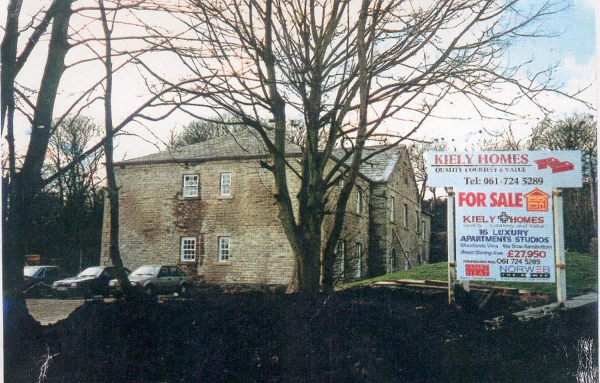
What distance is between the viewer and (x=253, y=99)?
25.7 feet

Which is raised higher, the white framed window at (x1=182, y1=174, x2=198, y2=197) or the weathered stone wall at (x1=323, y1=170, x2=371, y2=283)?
the white framed window at (x1=182, y1=174, x2=198, y2=197)

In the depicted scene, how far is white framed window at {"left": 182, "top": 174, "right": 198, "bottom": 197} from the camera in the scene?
759 cm

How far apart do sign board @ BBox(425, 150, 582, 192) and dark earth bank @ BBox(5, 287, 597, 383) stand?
1524 mm

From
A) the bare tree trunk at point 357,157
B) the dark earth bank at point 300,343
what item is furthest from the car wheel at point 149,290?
the bare tree trunk at point 357,157

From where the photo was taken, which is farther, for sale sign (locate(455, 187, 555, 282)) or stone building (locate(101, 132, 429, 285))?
stone building (locate(101, 132, 429, 285))

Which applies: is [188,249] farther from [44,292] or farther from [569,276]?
[569,276]

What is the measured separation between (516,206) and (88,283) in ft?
18.6

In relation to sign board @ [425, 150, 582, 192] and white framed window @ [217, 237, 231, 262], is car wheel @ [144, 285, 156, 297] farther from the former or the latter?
sign board @ [425, 150, 582, 192]

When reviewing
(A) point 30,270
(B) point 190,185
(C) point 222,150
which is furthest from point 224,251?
(A) point 30,270

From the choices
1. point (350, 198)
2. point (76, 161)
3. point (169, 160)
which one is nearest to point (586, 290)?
point (350, 198)

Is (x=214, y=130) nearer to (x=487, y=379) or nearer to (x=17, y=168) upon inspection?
(x=17, y=168)

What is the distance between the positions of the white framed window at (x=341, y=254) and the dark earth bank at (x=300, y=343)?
1.09 metres

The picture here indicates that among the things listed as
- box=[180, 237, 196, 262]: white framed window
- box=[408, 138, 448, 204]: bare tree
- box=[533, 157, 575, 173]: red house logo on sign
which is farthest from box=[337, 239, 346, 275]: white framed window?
box=[533, 157, 575, 173]: red house logo on sign

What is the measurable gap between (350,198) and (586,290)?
11.4 feet
